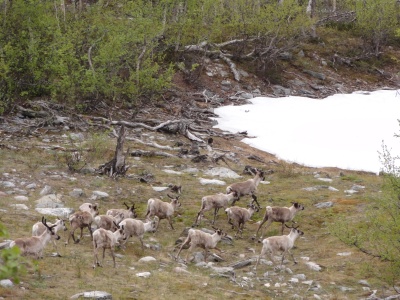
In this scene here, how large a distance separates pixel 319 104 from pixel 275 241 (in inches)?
1114

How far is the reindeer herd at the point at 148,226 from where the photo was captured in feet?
35.8

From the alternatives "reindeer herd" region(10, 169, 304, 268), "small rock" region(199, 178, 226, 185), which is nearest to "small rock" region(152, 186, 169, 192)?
"small rock" region(199, 178, 226, 185)

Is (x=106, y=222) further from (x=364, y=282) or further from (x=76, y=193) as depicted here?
(x=364, y=282)

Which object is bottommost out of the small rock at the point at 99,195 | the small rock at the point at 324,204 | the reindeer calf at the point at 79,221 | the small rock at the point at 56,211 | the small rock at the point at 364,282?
the small rock at the point at 324,204

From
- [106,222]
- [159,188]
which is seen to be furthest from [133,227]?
[159,188]

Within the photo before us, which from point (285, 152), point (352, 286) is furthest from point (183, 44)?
point (352, 286)

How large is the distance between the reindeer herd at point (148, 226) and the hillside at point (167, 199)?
32cm

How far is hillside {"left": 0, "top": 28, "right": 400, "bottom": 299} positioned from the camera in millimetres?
10422

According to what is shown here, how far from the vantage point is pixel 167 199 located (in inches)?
679

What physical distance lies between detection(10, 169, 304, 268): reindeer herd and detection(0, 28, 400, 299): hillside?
0.32 m

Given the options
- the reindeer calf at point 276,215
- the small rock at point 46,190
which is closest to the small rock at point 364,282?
the reindeer calf at point 276,215

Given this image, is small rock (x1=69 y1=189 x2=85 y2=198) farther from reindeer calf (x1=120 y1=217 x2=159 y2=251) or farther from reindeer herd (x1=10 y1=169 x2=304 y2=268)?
reindeer calf (x1=120 y1=217 x2=159 y2=251)

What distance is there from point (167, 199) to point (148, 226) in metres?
3.36

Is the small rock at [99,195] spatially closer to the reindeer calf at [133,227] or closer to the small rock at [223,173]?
the reindeer calf at [133,227]
